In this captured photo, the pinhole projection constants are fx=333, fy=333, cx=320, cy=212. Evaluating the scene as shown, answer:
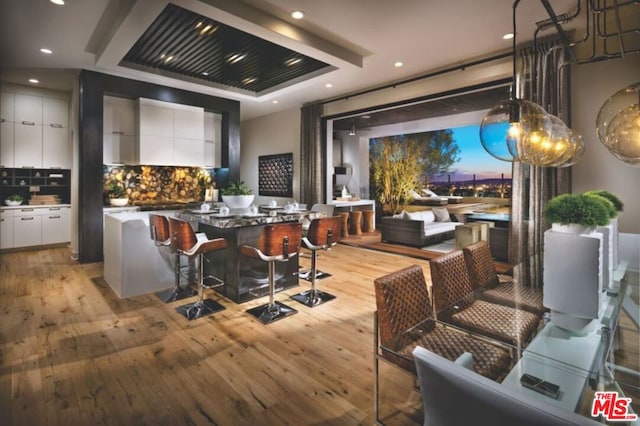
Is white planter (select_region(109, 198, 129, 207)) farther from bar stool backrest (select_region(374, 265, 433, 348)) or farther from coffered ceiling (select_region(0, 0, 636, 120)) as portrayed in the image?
bar stool backrest (select_region(374, 265, 433, 348))

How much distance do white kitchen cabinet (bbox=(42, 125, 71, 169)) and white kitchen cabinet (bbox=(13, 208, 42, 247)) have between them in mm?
960

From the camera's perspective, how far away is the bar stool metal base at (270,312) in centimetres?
317

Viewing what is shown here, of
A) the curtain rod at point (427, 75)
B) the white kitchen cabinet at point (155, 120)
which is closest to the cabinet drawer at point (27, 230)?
the white kitchen cabinet at point (155, 120)

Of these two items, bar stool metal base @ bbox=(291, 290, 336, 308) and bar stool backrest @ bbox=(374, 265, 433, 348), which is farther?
bar stool metal base @ bbox=(291, 290, 336, 308)

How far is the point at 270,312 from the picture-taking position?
3.27m

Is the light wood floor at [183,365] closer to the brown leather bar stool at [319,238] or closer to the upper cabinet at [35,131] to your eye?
the brown leather bar stool at [319,238]

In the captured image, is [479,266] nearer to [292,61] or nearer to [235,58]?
[292,61]

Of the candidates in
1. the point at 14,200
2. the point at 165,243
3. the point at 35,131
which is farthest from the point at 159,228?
the point at 35,131

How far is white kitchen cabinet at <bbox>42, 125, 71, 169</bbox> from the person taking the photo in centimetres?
635

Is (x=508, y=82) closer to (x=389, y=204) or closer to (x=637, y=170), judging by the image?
(x=637, y=170)

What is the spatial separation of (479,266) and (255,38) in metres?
3.73

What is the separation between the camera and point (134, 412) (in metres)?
1.90

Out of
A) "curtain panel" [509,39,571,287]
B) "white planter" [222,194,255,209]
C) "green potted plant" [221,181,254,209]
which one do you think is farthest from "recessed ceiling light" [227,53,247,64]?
"curtain panel" [509,39,571,287]

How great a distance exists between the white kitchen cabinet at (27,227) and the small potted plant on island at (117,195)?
1686 millimetres
